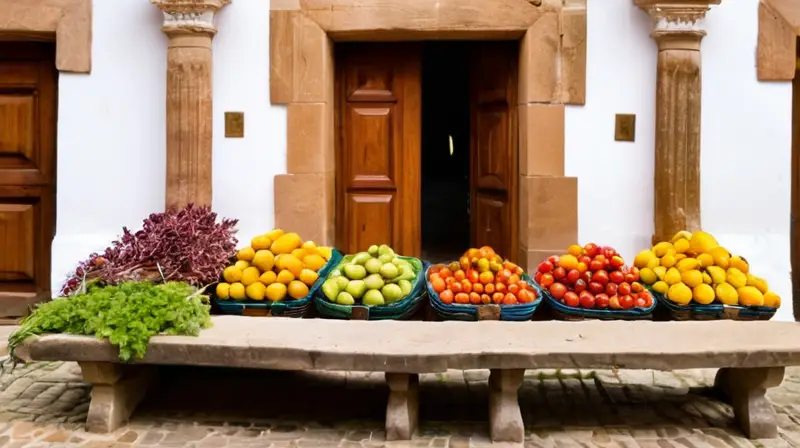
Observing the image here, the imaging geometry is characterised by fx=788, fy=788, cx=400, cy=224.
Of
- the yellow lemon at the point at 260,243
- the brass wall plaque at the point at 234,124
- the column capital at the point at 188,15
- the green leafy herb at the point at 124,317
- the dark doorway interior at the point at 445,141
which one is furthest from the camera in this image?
the dark doorway interior at the point at 445,141

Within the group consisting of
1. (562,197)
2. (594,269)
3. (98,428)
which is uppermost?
(562,197)

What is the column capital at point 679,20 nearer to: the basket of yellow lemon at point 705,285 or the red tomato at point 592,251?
the basket of yellow lemon at point 705,285

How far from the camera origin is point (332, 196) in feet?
20.1

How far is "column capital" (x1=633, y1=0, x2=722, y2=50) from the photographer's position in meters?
5.48

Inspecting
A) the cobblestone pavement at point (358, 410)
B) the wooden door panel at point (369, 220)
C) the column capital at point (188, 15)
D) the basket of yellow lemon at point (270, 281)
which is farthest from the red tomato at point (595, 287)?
the column capital at point (188, 15)

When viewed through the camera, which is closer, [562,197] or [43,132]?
[562,197]

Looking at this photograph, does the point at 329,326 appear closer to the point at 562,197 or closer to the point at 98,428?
the point at 98,428

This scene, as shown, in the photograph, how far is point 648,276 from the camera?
495 cm

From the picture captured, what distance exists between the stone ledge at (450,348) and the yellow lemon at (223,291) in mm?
498

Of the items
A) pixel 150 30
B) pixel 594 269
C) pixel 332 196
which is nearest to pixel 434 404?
pixel 594 269

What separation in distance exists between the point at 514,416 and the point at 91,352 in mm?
2159

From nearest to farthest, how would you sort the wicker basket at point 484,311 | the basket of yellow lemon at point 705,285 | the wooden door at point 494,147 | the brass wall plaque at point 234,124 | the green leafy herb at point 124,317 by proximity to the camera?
the green leafy herb at point 124,317
the wicker basket at point 484,311
the basket of yellow lemon at point 705,285
the brass wall plaque at point 234,124
the wooden door at point 494,147

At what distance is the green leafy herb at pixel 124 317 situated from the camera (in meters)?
3.96

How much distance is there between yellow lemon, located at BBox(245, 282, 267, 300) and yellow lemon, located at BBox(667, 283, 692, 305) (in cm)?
244
